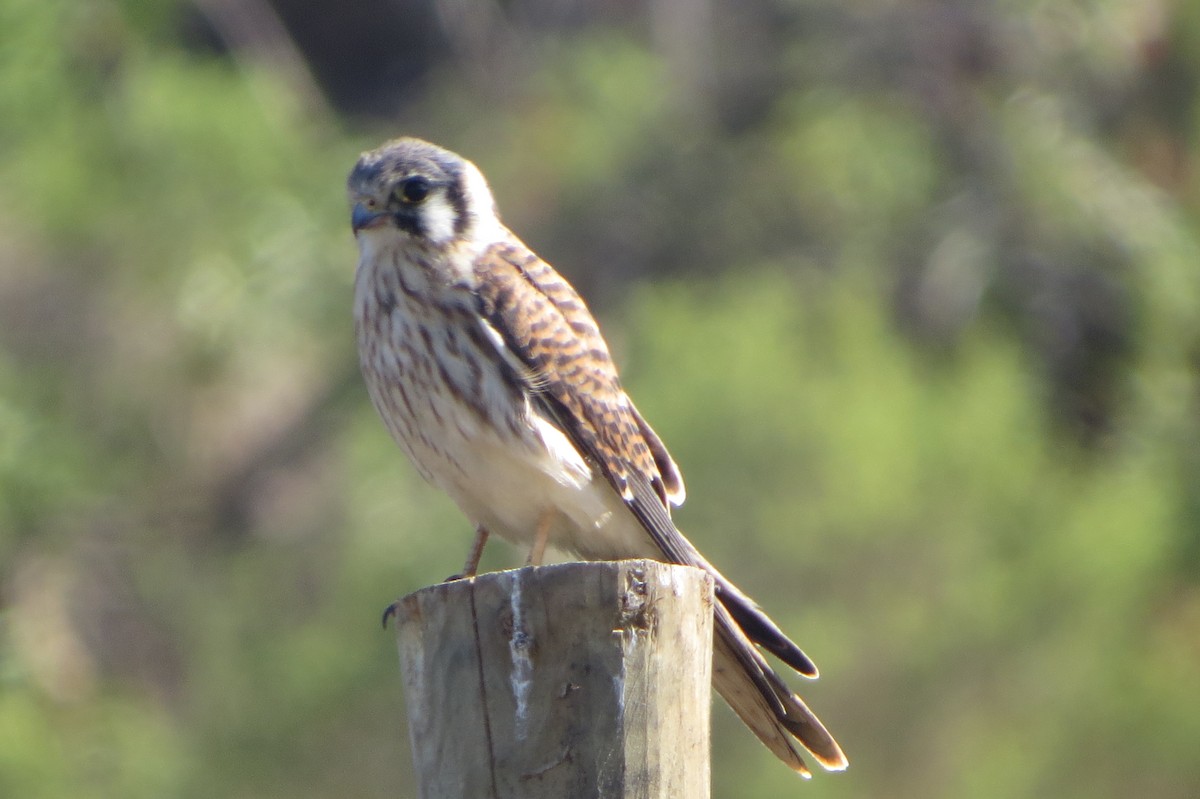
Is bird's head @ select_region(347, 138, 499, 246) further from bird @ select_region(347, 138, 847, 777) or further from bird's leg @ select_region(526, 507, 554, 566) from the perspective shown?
bird's leg @ select_region(526, 507, 554, 566)

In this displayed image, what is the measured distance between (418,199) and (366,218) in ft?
0.37

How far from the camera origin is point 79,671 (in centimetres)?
731

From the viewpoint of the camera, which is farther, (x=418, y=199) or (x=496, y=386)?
(x=418, y=199)

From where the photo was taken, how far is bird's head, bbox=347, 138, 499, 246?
3434 millimetres

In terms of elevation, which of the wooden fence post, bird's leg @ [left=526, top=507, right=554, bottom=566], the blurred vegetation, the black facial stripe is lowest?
the wooden fence post

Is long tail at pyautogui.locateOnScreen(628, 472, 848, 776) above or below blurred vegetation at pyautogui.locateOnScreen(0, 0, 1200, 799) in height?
below

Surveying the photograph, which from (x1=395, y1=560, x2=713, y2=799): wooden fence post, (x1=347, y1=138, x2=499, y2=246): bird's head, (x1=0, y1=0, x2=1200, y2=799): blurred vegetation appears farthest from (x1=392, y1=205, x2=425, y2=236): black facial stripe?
(x1=0, y1=0, x2=1200, y2=799): blurred vegetation

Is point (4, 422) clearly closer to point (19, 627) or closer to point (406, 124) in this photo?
point (19, 627)

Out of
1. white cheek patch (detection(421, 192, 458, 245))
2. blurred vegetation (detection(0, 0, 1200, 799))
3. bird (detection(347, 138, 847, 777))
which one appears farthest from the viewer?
blurred vegetation (detection(0, 0, 1200, 799))

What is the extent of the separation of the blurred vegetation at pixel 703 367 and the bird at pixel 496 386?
103 inches

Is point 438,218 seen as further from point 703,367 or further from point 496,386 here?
point 703,367

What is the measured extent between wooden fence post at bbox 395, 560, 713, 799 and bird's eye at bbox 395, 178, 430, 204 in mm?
1376

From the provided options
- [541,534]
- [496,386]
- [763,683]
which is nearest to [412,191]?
[496,386]

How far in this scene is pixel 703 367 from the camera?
6.33 meters
